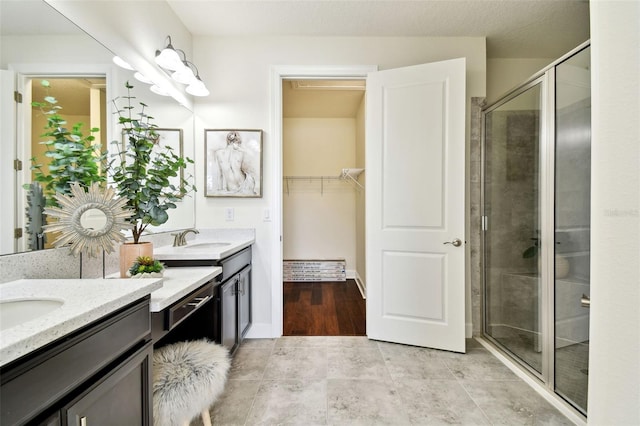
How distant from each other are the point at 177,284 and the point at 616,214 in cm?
142

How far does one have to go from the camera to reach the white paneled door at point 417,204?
204 cm

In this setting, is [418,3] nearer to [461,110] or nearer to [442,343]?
[461,110]

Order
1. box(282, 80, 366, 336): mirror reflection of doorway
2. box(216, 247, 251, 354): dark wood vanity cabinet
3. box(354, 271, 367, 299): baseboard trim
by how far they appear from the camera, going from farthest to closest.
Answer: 1. box(282, 80, 366, 336): mirror reflection of doorway
2. box(354, 271, 367, 299): baseboard trim
3. box(216, 247, 251, 354): dark wood vanity cabinet

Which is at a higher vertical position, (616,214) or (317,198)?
(317,198)

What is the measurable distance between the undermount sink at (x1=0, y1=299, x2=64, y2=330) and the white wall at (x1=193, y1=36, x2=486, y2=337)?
1.56 metres

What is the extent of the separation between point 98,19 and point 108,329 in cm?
161

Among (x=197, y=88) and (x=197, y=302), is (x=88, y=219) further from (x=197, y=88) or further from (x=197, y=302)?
(x=197, y=88)

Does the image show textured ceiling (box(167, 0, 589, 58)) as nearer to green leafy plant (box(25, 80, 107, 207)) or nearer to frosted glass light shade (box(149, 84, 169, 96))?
frosted glass light shade (box(149, 84, 169, 96))

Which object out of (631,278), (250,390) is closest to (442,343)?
(250,390)

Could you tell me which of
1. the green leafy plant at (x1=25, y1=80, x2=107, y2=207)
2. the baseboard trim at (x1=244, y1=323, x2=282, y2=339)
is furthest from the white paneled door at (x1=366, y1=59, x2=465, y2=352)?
the green leafy plant at (x1=25, y1=80, x2=107, y2=207)

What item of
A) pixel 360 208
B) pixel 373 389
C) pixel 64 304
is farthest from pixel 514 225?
pixel 64 304

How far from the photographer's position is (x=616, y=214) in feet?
1.58

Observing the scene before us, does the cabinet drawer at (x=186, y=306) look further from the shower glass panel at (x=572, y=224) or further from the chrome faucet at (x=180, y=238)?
the shower glass panel at (x=572, y=224)

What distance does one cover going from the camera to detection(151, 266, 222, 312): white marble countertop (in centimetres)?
96
